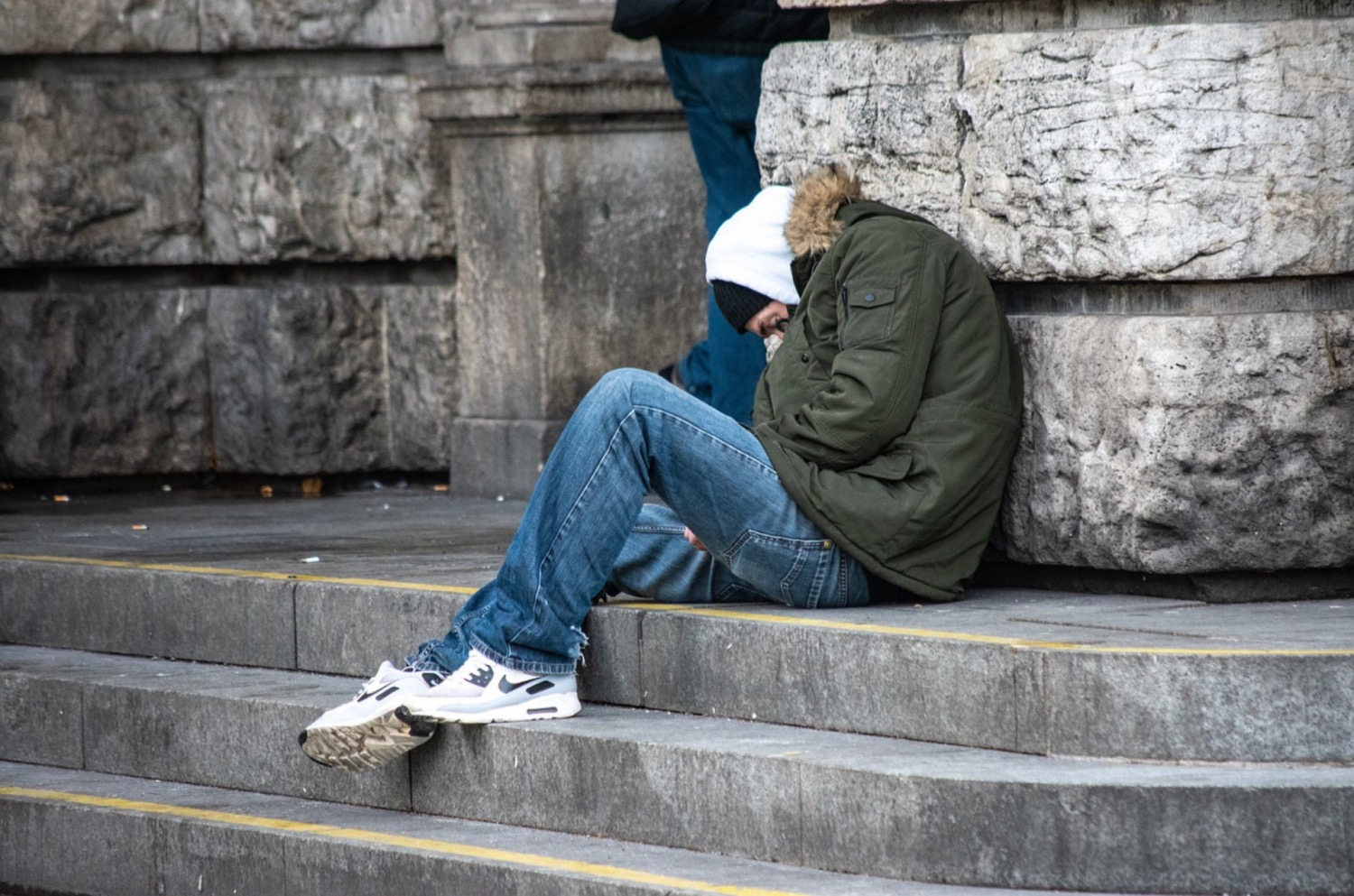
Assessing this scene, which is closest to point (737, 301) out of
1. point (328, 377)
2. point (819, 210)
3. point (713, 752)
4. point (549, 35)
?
point (819, 210)

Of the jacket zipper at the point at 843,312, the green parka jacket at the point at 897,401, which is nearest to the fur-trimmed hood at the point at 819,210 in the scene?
the green parka jacket at the point at 897,401

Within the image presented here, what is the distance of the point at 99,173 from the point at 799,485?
4142mm

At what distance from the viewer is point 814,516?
4434mm

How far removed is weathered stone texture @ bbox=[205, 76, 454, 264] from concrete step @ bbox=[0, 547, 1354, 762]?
2163 mm

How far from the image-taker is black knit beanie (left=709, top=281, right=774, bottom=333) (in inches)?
193

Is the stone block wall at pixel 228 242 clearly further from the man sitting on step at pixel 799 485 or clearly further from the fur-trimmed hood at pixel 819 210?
the man sitting on step at pixel 799 485

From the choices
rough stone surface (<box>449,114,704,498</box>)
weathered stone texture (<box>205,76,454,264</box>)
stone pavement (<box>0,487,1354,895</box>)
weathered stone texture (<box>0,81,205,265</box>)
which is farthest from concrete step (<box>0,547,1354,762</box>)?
weathered stone texture (<box>0,81,205,265</box>)

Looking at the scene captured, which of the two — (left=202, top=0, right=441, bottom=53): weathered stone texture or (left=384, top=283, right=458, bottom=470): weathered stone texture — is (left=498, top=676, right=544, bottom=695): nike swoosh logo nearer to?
(left=384, top=283, right=458, bottom=470): weathered stone texture

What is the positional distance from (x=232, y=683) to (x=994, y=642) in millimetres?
1897

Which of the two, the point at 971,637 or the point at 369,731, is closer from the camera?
the point at 971,637

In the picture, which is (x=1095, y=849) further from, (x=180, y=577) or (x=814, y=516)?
(x=180, y=577)

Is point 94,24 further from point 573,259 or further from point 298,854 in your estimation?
point 298,854

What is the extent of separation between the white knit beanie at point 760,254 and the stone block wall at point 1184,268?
1.56ft

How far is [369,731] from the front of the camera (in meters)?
4.27
